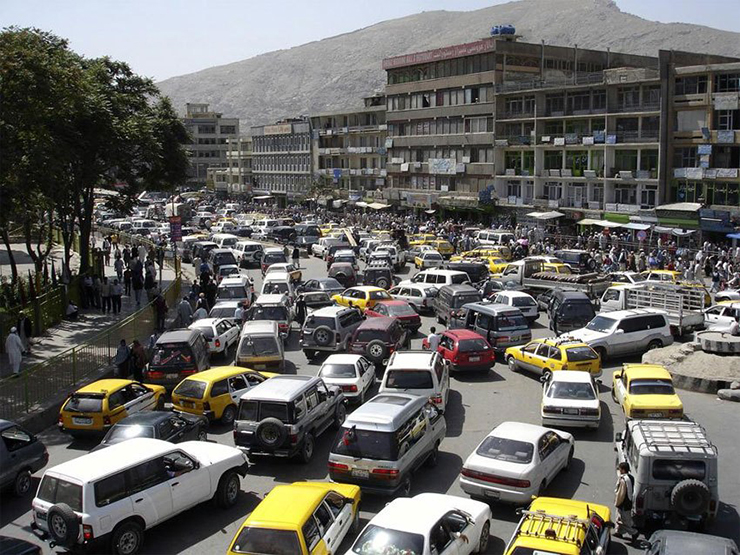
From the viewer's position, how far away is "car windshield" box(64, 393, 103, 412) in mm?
17444

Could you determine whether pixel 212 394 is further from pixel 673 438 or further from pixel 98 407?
pixel 673 438

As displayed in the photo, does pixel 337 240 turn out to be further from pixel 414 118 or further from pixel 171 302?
pixel 414 118

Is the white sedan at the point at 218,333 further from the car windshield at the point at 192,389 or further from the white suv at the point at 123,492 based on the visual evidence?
the white suv at the point at 123,492

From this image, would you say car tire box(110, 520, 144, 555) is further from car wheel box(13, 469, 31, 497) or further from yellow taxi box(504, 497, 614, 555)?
yellow taxi box(504, 497, 614, 555)

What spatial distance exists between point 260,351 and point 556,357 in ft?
27.9

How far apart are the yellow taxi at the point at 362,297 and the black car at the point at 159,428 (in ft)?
49.3

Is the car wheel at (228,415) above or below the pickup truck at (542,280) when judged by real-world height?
below

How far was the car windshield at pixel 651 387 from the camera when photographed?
60.4 ft

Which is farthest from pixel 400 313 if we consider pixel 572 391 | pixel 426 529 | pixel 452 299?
pixel 426 529

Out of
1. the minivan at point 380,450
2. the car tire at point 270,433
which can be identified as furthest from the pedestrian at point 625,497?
the car tire at point 270,433

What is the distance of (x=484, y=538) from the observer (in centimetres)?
1191

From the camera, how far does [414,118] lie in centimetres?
8019

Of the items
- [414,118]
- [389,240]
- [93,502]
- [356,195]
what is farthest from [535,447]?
[356,195]

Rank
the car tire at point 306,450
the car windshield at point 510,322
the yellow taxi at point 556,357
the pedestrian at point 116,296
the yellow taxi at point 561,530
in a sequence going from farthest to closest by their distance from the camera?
the pedestrian at point 116,296 < the car windshield at point 510,322 < the yellow taxi at point 556,357 < the car tire at point 306,450 < the yellow taxi at point 561,530
